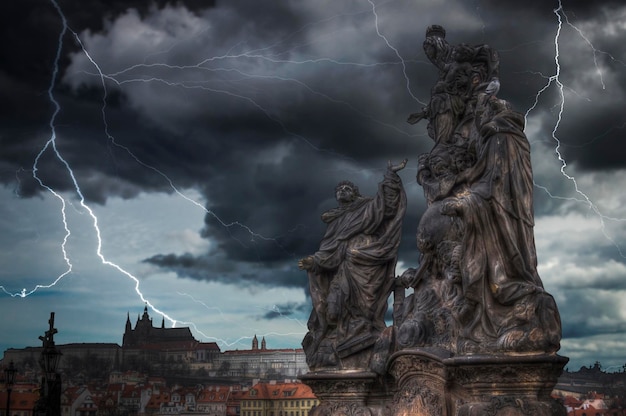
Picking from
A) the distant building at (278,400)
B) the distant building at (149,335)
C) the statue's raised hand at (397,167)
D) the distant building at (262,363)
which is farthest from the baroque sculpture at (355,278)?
the distant building at (149,335)

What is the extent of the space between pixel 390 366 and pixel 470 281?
210 cm

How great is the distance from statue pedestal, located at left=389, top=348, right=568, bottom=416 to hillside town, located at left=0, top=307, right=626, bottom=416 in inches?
218

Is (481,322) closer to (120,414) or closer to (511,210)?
(511,210)

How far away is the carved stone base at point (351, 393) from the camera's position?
38.0 feet

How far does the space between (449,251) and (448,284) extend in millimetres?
476

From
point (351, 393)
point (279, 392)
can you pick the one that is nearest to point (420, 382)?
point (351, 393)

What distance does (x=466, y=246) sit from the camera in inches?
389

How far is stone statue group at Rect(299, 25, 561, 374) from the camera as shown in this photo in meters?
9.55

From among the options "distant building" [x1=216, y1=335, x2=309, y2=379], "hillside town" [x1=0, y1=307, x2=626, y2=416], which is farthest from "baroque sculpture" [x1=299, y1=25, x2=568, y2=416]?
"distant building" [x1=216, y1=335, x2=309, y2=379]

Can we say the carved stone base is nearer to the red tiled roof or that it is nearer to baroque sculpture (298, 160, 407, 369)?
baroque sculpture (298, 160, 407, 369)

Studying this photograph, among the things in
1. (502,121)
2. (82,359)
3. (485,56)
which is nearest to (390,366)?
(502,121)

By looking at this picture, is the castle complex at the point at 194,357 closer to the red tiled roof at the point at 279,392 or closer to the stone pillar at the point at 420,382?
the red tiled roof at the point at 279,392

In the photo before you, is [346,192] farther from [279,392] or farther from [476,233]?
[279,392]

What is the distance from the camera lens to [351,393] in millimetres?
11742
